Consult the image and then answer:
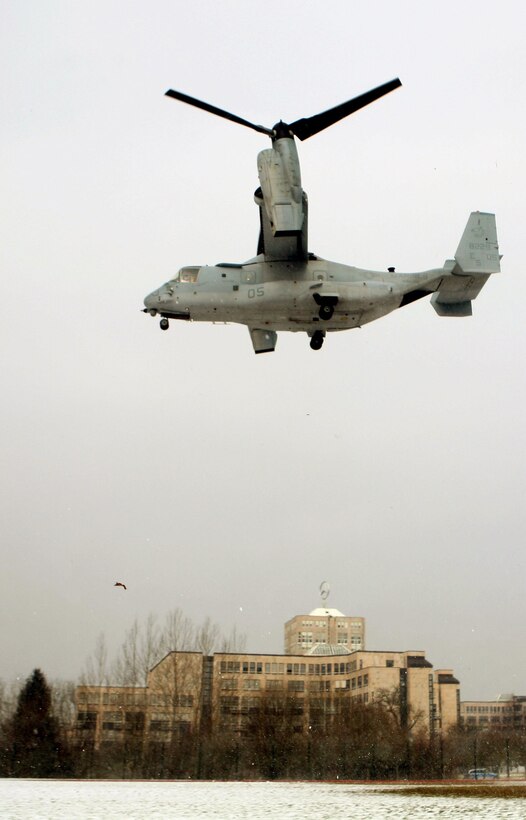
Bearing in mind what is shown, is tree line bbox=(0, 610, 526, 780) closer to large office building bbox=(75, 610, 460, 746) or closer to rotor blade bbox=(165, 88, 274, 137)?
large office building bbox=(75, 610, 460, 746)

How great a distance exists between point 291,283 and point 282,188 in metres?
3.22

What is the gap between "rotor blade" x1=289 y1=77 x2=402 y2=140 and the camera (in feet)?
100

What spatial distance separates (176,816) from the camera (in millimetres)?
19969

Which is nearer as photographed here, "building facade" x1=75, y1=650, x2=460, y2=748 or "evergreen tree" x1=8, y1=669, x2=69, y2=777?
"evergreen tree" x1=8, y1=669, x2=69, y2=777

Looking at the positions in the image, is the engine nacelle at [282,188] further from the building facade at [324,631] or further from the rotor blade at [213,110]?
the building facade at [324,631]

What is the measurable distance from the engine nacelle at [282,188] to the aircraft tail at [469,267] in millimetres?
6432

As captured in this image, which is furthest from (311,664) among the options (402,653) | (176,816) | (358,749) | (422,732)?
(176,816)

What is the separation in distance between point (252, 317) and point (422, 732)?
38058mm

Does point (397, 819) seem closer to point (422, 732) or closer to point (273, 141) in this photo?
point (273, 141)

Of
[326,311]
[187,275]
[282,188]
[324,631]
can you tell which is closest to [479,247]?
[326,311]

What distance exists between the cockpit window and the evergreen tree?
24.4 m

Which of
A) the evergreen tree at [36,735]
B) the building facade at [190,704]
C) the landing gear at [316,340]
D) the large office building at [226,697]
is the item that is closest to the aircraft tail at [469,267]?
the landing gear at [316,340]

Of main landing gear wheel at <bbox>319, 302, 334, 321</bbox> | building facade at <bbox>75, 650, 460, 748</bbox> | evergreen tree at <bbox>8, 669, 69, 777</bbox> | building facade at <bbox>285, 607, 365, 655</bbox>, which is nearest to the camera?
main landing gear wheel at <bbox>319, 302, 334, 321</bbox>

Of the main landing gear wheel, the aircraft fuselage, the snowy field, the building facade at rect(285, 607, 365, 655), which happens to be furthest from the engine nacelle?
the building facade at rect(285, 607, 365, 655)
